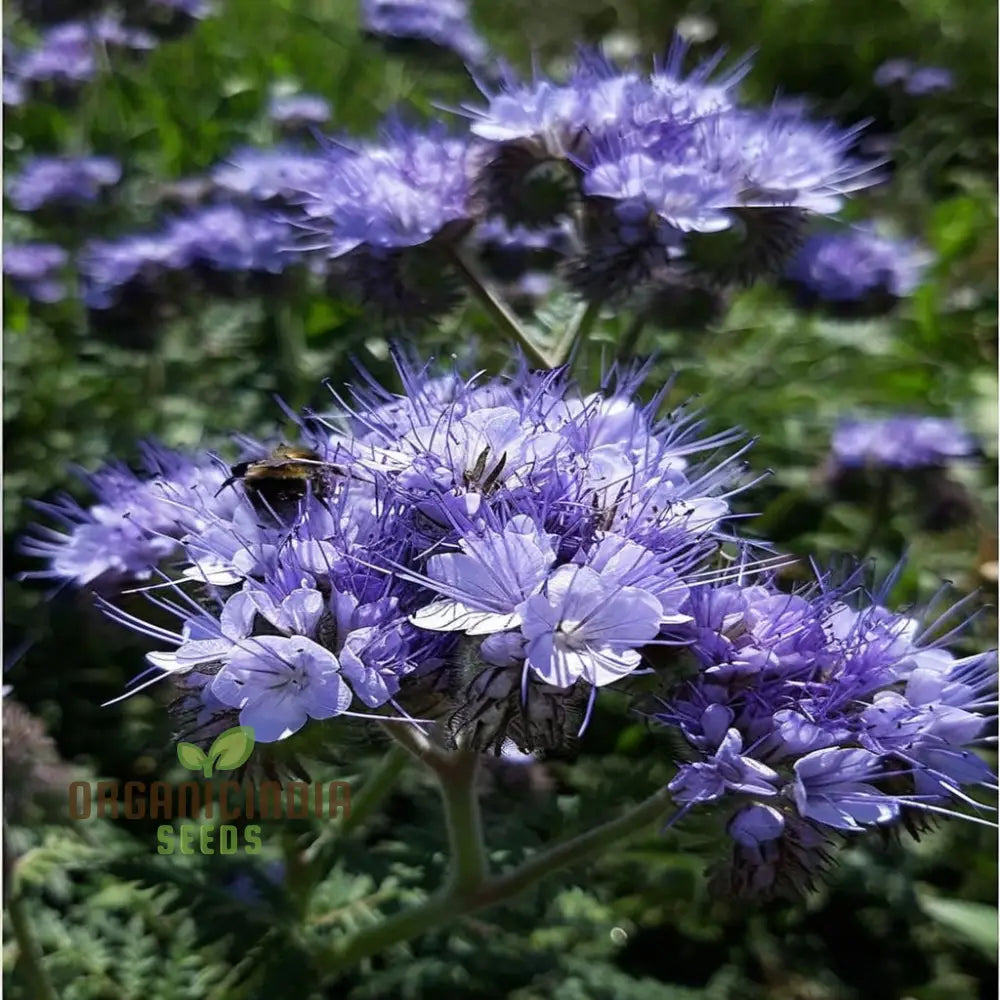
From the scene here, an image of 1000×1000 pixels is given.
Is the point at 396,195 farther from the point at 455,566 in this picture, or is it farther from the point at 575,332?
the point at 455,566

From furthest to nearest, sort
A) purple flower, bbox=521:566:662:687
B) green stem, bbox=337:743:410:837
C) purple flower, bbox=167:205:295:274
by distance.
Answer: purple flower, bbox=167:205:295:274, green stem, bbox=337:743:410:837, purple flower, bbox=521:566:662:687

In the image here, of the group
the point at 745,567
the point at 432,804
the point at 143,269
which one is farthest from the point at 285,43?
the point at 745,567

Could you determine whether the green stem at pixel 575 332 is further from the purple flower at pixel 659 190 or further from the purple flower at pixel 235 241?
the purple flower at pixel 235 241

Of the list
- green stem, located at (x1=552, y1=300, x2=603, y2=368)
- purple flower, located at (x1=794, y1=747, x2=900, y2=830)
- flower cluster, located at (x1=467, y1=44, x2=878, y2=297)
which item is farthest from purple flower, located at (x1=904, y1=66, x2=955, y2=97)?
purple flower, located at (x1=794, y1=747, x2=900, y2=830)

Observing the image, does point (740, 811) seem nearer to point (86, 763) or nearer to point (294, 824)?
point (294, 824)

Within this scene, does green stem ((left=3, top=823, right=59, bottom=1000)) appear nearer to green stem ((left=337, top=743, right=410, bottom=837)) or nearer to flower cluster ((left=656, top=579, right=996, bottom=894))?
green stem ((left=337, top=743, right=410, bottom=837))

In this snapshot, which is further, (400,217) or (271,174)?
(271,174)

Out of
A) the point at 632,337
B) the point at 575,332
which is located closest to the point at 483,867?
the point at 575,332
